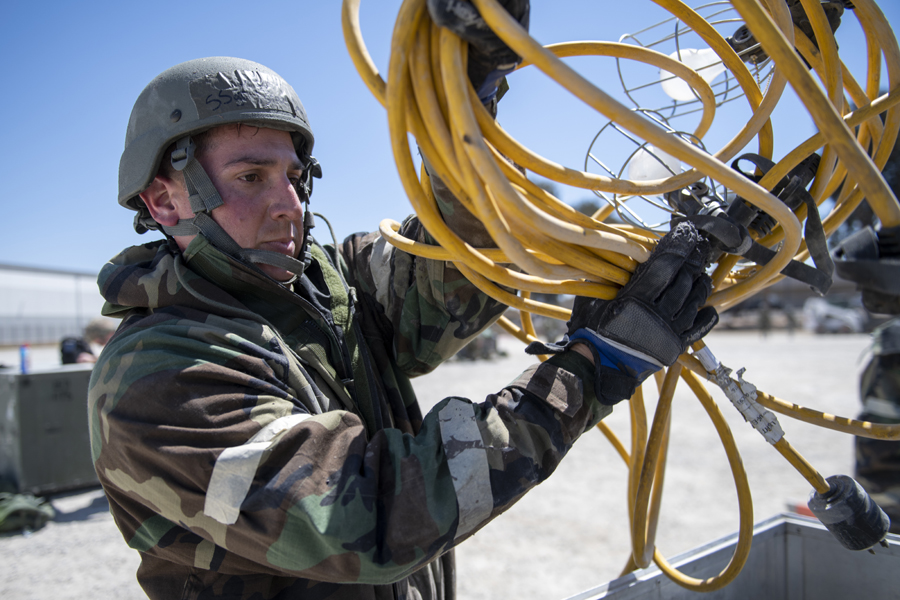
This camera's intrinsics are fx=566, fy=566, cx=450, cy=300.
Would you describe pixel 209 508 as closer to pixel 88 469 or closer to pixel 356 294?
pixel 356 294

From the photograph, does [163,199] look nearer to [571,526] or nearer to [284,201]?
[284,201]

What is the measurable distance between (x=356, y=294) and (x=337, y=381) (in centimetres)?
41

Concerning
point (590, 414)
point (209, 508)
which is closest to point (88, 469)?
point (209, 508)

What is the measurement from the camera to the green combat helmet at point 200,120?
1498 millimetres

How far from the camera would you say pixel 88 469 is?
575 centimetres

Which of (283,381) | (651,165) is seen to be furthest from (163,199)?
(651,165)

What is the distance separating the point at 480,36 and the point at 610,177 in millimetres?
440

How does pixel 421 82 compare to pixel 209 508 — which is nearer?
pixel 421 82

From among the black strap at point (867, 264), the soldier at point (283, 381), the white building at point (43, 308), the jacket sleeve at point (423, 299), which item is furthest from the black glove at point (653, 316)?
the white building at point (43, 308)

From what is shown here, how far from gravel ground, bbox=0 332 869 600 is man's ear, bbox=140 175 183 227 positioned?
116 inches

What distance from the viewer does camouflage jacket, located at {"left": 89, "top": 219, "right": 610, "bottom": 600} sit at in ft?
3.49

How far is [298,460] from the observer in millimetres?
1081

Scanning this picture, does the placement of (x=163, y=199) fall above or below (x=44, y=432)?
above

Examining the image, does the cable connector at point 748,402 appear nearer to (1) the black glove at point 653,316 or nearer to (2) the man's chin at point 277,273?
(1) the black glove at point 653,316
